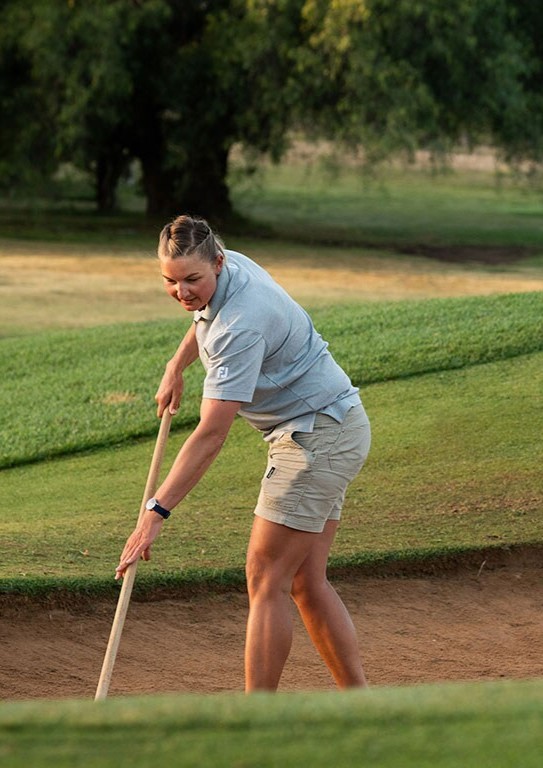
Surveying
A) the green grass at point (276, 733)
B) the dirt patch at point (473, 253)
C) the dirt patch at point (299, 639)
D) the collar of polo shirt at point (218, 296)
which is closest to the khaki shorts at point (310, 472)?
the collar of polo shirt at point (218, 296)

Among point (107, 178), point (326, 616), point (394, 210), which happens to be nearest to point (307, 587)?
point (326, 616)

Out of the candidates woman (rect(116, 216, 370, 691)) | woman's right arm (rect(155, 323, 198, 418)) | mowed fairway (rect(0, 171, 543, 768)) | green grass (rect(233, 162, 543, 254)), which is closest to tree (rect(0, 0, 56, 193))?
green grass (rect(233, 162, 543, 254))

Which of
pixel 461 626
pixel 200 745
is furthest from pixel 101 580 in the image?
pixel 200 745

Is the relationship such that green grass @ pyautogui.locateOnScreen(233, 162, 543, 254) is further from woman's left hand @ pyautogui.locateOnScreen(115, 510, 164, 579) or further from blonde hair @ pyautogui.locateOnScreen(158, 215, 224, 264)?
woman's left hand @ pyautogui.locateOnScreen(115, 510, 164, 579)

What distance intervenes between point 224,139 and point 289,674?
67.5 ft

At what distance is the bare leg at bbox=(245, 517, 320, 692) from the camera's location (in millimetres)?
4168

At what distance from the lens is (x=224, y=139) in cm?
2497

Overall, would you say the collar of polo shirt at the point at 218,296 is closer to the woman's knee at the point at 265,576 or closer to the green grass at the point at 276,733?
the woman's knee at the point at 265,576

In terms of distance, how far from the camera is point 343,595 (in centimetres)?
606

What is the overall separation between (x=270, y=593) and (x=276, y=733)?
2.34 meters

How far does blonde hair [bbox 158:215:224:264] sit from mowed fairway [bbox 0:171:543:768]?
1.51 metres

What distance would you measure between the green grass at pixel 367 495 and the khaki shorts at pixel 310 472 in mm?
1838

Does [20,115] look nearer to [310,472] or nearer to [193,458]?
[310,472]

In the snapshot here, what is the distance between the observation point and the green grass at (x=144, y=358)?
8875 mm
